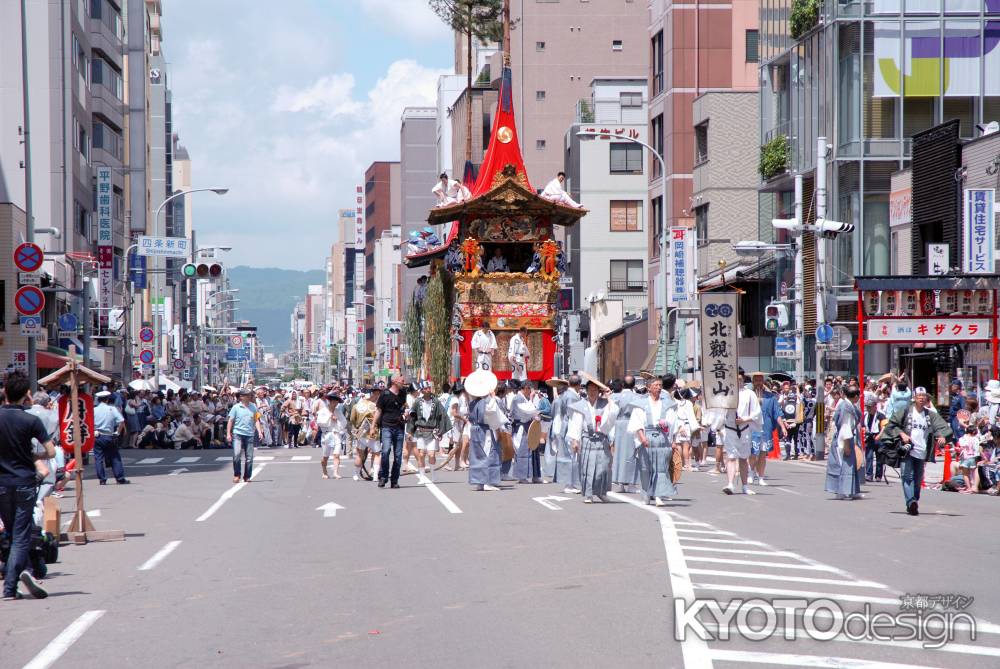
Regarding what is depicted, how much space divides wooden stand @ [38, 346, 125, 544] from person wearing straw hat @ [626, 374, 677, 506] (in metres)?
7.09

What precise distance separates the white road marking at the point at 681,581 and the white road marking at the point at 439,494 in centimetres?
256

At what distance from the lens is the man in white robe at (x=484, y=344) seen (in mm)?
35844

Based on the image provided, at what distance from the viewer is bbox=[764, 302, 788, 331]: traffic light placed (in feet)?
121

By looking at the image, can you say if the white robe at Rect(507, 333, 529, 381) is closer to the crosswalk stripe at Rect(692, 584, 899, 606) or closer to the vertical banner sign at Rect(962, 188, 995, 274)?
the vertical banner sign at Rect(962, 188, 995, 274)

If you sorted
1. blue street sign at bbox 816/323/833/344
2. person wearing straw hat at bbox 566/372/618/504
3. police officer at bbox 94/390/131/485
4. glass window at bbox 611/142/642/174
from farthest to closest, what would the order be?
glass window at bbox 611/142/642/174, blue street sign at bbox 816/323/833/344, police officer at bbox 94/390/131/485, person wearing straw hat at bbox 566/372/618/504

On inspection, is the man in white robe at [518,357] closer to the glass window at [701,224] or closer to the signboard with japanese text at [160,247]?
the signboard with japanese text at [160,247]

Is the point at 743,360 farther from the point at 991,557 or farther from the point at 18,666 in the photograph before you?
the point at 18,666

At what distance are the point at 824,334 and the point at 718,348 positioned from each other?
6.97m

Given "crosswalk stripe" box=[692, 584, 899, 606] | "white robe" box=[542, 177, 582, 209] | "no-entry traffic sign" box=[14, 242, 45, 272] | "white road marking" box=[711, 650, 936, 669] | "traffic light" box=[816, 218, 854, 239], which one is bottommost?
"crosswalk stripe" box=[692, 584, 899, 606]

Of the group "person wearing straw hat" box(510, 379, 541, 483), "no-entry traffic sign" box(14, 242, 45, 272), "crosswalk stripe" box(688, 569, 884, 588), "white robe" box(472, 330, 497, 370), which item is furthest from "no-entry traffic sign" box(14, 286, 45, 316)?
"crosswalk stripe" box(688, 569, 884, 588)

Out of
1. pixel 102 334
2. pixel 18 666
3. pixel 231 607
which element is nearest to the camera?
pixel 18 666

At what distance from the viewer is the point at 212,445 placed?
A: 43.8 metres

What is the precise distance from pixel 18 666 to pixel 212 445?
3634 cm

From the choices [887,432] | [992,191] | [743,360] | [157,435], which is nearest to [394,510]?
[887,432]
